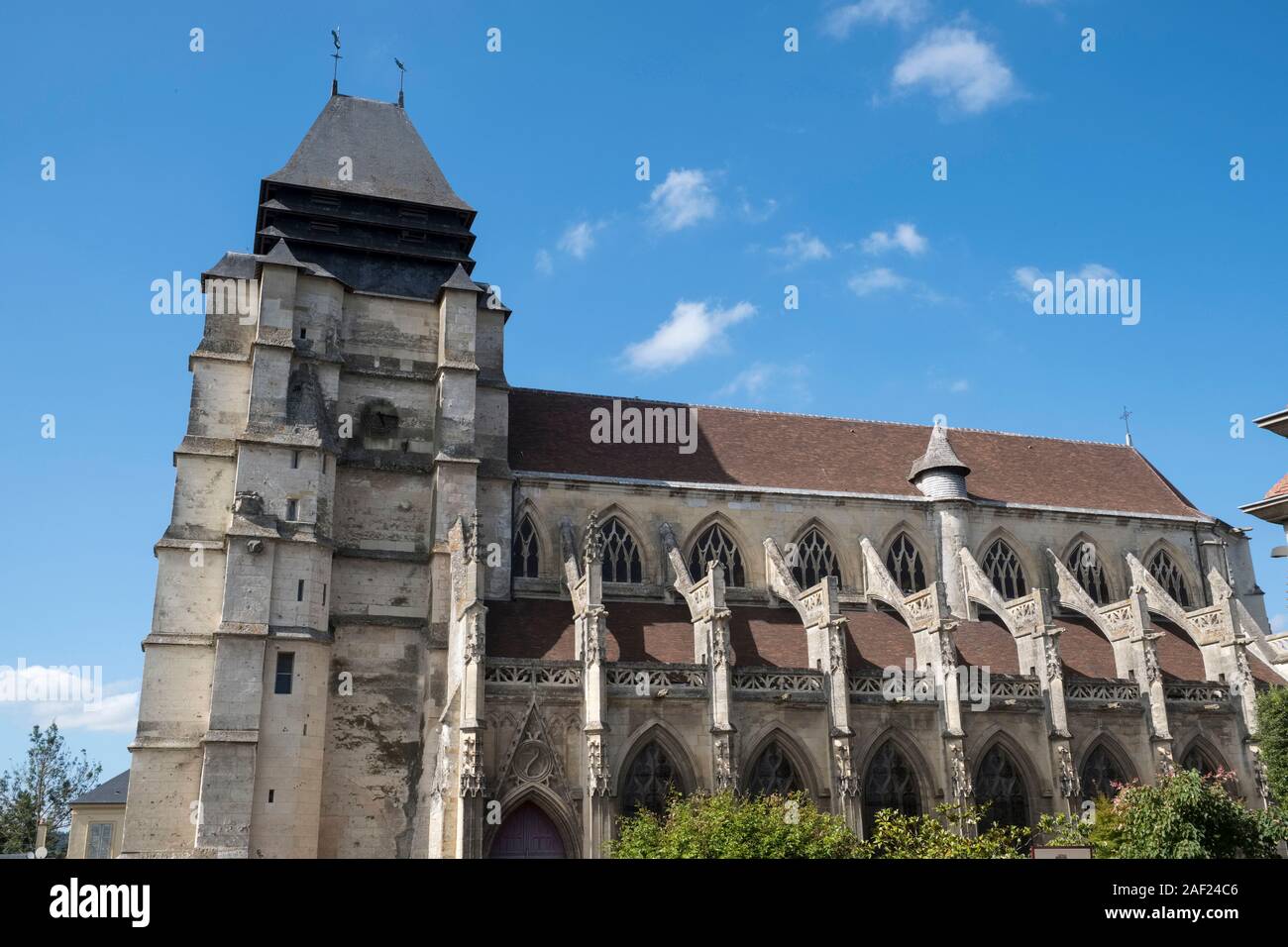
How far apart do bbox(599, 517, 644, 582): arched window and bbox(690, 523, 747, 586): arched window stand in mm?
1566

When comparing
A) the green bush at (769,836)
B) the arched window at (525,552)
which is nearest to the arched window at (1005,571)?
the green bush at (769,836)

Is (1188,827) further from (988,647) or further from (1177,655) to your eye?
(1177,655)

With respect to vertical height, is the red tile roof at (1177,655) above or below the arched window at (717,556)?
below

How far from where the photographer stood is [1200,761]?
30.0 meters

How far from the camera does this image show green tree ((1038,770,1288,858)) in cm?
1956

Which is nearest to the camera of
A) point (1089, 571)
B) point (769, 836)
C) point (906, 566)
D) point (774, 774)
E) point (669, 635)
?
point (769, 836)

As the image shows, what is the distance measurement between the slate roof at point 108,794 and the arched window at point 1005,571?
32.6m

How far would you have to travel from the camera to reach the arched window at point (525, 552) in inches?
1224

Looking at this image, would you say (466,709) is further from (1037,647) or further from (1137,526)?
(1137,526)

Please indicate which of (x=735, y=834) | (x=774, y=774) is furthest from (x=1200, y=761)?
(x=735, y=834)

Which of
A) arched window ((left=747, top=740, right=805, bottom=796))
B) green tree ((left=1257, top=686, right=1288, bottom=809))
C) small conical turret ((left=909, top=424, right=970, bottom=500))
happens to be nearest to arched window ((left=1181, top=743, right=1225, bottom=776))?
green tree ((left=1257, top=686, right=1288, bottom=809))

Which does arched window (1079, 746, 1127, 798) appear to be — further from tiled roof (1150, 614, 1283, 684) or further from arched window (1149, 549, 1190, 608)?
arched window (1149, 549, 1190, 608)

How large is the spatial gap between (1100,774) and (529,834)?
1441 centimetres

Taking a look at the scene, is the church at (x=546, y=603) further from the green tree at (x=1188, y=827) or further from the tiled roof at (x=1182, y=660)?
the green tree at (x=1188, y=827)
